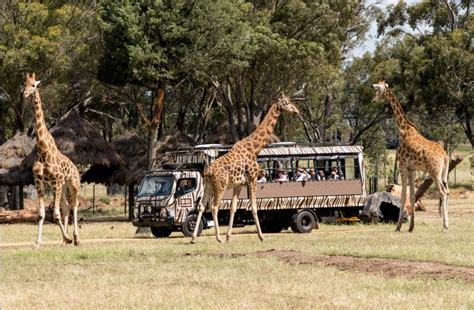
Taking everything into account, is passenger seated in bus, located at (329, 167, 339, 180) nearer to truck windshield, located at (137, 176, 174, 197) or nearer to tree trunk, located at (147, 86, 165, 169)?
truck windshield, located at (137, 176, 174, 197)

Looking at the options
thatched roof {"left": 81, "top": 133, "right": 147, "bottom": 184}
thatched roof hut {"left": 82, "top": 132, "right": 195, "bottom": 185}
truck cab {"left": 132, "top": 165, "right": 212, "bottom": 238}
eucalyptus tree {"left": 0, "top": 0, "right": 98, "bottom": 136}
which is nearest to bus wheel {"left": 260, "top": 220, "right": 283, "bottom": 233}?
truck cab {"left": 132, "top": 165, "right": 212, "bottom": 238}

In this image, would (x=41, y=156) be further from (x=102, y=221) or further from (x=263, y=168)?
(x=102, y=221)

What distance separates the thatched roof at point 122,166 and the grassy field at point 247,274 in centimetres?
1623

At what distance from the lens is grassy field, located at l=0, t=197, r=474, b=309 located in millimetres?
12844

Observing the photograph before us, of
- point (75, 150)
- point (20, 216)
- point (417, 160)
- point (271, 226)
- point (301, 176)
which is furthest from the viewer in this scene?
point (75, 150)

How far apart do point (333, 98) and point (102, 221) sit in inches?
993

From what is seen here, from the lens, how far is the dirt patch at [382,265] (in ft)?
49.2

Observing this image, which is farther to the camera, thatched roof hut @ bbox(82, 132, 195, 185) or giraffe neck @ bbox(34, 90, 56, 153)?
thatched roof hut @ bbox(82, 132, 195, 185)

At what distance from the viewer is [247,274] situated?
15625 millimetres

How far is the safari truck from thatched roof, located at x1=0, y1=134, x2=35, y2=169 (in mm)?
12788

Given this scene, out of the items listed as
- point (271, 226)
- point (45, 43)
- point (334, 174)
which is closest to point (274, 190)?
point (271, 226)

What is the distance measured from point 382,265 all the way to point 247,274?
7.67 feet

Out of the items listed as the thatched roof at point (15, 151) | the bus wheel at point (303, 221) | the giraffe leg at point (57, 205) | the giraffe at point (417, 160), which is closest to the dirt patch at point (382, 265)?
the giraffe leg at point (57, 205)

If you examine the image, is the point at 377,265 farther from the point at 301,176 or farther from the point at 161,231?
the point at 161,231
